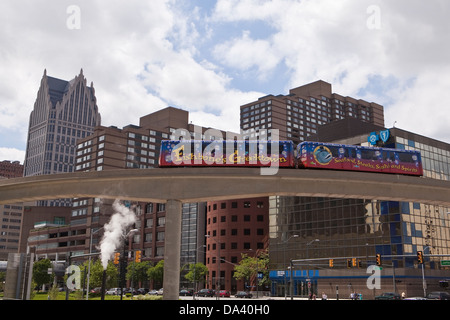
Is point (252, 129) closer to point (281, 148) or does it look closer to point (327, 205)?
point (327, 205)

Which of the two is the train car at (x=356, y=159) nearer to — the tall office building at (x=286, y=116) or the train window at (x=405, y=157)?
the train window at (x=405, y=157)

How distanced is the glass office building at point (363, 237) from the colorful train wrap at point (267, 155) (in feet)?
101

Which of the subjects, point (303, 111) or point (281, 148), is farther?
point (303, 111)

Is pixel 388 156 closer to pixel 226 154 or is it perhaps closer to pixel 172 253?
pixel 226 154

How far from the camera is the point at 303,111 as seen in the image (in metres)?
191

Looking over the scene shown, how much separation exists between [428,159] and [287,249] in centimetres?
3002

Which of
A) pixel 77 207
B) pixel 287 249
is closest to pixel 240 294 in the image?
pixel 287 249

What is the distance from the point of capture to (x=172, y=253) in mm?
31531

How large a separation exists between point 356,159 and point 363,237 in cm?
4309

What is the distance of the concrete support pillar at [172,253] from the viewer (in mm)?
31125

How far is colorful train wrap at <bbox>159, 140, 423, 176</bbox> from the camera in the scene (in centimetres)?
3322

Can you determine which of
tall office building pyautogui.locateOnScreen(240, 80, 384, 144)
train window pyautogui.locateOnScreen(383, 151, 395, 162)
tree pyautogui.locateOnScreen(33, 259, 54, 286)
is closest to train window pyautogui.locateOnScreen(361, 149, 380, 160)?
train window pyautogui.locateOnScreen(383, 151, 395, 162)

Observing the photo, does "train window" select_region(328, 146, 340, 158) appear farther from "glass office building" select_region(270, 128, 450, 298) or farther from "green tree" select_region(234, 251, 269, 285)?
"green tree" select_region(234, 251, 269, 285)

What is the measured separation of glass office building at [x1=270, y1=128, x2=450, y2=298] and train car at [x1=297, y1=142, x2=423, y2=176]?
95.5 ft
